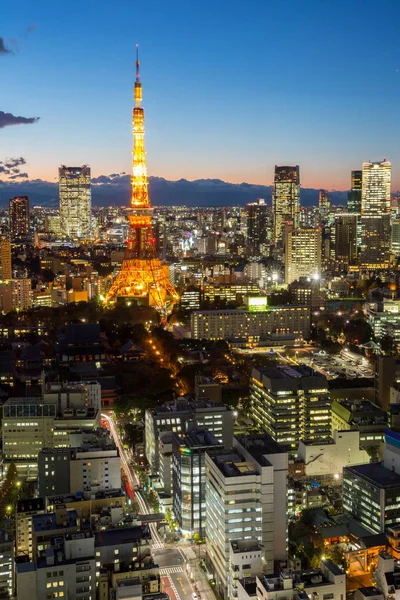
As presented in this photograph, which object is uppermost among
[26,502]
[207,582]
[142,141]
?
[142,141]

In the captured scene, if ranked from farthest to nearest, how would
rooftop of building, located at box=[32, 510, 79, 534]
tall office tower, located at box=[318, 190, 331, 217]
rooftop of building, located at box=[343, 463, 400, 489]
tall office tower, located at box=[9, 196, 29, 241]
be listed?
tall office tower, located at box=[318, 190, 331, 217] < tall office tower, located at box=[9, 196, 29, 241] < rooftop of building, located at box=[343, 463, 400, 489] < rooftop of building, located at box=[32, 510, 79, 534]

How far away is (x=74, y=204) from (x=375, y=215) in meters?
21.0

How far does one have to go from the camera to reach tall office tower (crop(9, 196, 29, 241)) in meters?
46.7

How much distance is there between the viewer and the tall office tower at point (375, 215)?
36688 millimetres

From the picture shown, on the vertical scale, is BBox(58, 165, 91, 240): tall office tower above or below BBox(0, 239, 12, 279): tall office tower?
above

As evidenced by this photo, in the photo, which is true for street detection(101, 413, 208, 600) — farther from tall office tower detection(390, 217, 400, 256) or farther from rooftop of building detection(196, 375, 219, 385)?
tall office tower detection(390, 217, 400, 256)

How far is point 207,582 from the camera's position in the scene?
754 centimetres

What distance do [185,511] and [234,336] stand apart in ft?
38.4

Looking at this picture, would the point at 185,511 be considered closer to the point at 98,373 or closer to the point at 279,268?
the point at 98,373

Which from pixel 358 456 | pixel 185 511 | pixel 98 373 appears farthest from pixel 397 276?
pixel 185 511

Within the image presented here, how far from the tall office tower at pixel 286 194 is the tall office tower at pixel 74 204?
13027mm

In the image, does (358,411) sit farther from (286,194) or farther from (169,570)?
(286,194)

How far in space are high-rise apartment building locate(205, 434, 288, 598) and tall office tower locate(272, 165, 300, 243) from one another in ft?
124

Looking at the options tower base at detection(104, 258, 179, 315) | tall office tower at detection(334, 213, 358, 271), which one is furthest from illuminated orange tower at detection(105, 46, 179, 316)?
tall office tower at detection(334, 213, 358, 271)
